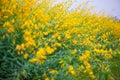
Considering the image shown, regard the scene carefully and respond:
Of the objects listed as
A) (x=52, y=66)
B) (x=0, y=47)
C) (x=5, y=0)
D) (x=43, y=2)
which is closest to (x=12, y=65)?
(x=0, y=47)

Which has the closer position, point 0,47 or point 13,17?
point 0,47

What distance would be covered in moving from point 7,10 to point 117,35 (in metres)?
3.81

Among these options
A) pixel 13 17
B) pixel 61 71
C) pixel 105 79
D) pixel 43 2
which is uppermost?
pixel 43 2

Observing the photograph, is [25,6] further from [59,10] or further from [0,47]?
[59,10]

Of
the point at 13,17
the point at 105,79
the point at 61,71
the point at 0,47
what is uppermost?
the point at 13,17

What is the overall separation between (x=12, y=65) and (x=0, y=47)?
0.67 ft

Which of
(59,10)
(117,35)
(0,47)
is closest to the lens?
(0,47)

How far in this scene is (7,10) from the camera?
2.39 m

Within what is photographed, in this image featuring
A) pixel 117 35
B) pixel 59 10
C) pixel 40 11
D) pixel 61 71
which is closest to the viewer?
pixel 61 71

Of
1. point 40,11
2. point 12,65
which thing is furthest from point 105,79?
point 12,65

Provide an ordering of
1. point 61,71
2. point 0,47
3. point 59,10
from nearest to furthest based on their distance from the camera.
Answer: point 0,47 < point 61,71 < point 59,10

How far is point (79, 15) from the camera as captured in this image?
4125 mm

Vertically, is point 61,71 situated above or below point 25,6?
below

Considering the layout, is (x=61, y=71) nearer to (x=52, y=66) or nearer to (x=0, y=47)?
(x=52, y=66)
